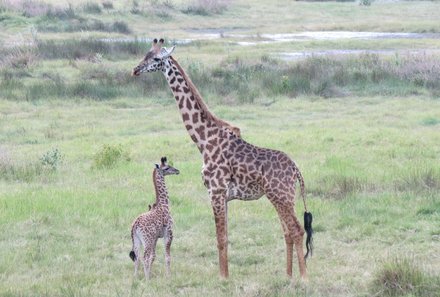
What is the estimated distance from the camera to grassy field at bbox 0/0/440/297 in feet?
28.6

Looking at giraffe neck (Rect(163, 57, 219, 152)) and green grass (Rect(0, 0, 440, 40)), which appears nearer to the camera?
giraffe neck (Rect(163, 57, 219, 152))

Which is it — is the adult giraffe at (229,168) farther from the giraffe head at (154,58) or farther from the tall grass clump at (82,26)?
the tall grass clump at (82,26)

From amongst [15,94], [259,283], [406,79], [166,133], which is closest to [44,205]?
[259,283]

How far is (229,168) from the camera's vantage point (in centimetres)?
844

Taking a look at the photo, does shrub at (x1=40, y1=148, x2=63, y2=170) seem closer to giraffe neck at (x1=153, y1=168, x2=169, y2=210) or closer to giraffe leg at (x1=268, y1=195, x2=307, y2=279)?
giraffe neck at (x1=153, y1=168, x2=169, y2=210)

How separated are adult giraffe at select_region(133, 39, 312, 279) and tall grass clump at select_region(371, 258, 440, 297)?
82cm

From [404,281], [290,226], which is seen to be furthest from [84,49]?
[404,281]

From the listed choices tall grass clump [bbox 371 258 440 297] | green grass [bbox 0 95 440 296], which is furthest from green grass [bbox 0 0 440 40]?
tall grass clump [bbox 371 258 440 297]

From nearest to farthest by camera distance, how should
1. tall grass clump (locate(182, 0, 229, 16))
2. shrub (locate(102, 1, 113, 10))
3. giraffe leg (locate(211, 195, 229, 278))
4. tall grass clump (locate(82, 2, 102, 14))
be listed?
giraffe leg (locate(211, 195, 229, 278)) < tall grass clump (locate(82, 2, 102, 14)) < shrub (locate(102, 1, 113, 10)) < tall grass clump (locate(182, 0, 229, 16))

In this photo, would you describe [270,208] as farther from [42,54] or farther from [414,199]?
[42,54]

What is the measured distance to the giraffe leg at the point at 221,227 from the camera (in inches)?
334

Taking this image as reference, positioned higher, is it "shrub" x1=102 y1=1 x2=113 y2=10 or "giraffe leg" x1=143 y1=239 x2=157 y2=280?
"shrub" x1=102 y1=1 x2=113 y2=10

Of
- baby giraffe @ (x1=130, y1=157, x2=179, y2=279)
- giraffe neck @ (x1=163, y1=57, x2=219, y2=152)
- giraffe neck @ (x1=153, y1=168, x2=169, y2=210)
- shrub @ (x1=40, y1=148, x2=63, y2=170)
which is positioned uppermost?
giraffe neck @ (x1=163, y1=57, x2=219, y2=152)

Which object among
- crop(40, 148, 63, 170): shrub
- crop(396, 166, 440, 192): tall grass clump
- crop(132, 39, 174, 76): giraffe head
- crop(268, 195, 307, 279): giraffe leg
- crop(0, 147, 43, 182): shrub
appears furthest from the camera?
crop(40, 148, 63, 170): shrub
